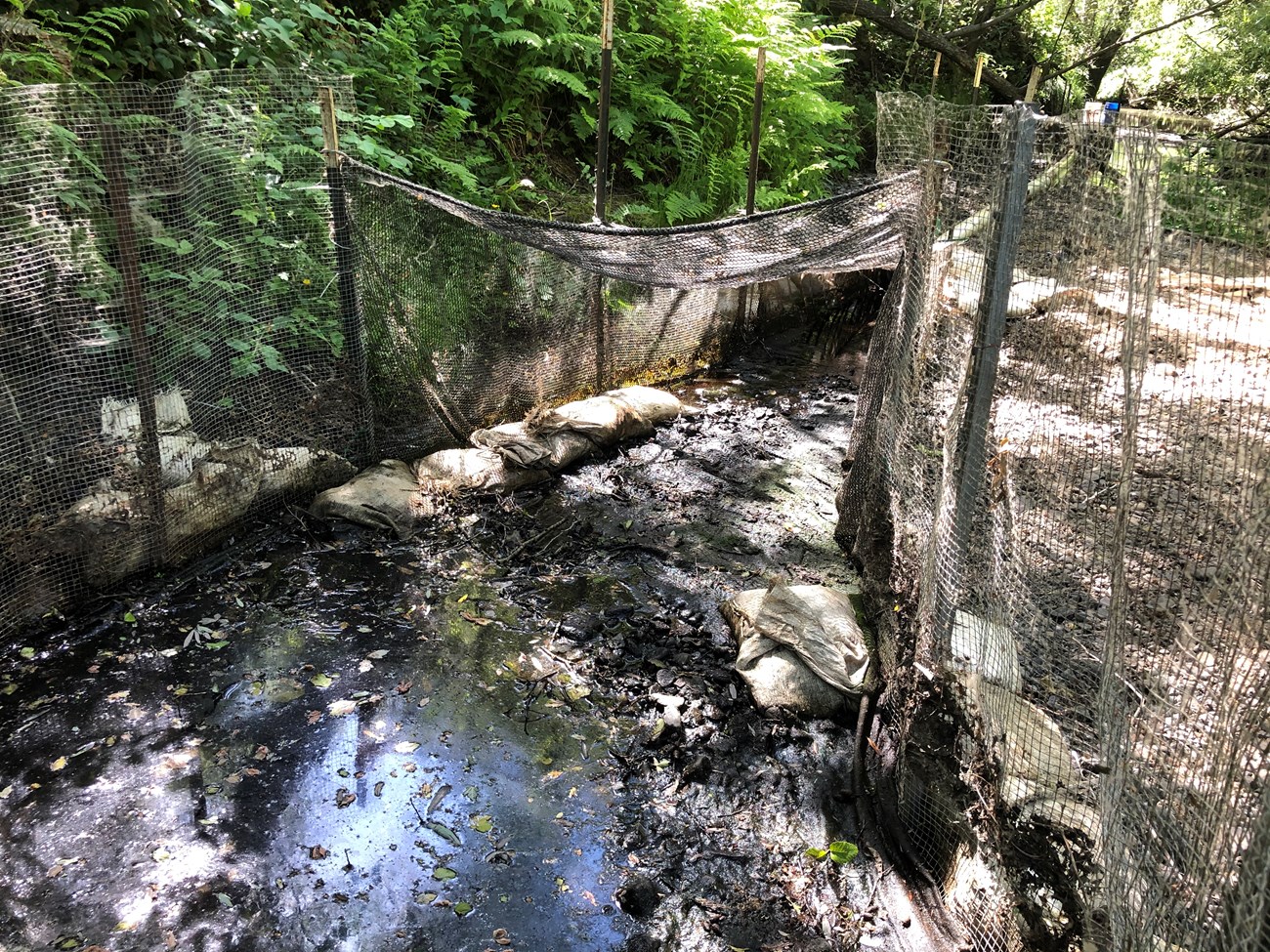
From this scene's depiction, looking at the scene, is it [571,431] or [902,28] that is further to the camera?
[902,28]


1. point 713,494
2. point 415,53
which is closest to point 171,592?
point 713,494

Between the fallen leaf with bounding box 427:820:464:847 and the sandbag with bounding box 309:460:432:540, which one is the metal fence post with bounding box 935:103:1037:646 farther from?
the sandbag with bounding box 309:460:432:540

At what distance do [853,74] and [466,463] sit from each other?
38.9 ft

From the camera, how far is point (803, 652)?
3594mm

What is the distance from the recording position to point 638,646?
13.0ft

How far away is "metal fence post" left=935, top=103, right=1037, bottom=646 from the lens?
2.65 meters

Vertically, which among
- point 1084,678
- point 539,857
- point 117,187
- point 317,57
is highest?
point 317,57

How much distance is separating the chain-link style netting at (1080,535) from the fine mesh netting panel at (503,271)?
3.25 feet

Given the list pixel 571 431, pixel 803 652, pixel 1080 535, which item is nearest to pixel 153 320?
pixel 571 431

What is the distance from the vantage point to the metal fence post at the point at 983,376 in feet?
8.70

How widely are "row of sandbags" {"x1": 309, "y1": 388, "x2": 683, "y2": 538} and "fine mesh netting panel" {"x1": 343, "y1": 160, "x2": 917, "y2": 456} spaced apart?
271 millimetres

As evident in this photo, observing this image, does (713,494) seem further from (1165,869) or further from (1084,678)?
(1165,869)

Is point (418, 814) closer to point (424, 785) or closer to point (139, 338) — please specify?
point (424, 785)

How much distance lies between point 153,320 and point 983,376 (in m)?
3.55
